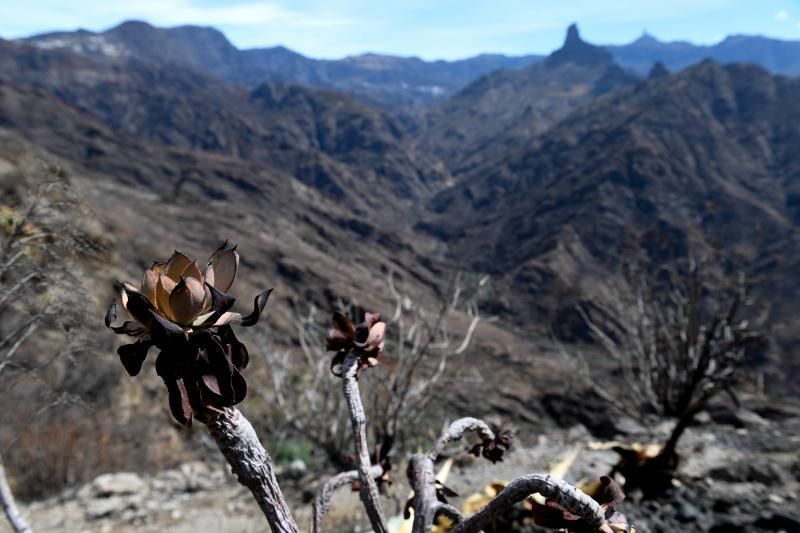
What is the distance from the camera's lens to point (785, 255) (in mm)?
36656

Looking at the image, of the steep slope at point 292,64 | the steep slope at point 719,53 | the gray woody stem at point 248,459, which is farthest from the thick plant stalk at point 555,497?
the steep slope at point 719,53

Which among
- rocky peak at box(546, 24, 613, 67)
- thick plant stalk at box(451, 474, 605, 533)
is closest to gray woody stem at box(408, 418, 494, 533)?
thick plant stalk at box(451, 474, 605, 533)

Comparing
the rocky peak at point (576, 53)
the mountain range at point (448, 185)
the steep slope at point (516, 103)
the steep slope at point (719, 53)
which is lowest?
the mountain range at point (448, 185)

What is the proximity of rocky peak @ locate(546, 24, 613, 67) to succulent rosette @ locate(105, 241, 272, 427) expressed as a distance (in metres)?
138

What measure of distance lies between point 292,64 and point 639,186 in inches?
5323

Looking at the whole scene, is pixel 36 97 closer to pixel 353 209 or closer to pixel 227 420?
pixel 353 209

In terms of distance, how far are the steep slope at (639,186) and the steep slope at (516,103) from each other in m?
21.6

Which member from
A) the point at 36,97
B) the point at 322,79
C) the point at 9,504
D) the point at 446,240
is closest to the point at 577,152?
the point at 446,240

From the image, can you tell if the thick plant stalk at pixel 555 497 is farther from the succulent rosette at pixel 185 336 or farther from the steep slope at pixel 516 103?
the steep slope at pixel 516 103

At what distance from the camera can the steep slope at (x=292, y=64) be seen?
12709 centimetres

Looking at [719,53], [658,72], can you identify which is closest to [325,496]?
[658,72]

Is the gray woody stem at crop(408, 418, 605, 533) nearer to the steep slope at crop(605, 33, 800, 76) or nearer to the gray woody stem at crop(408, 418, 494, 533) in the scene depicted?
the gray woody stem at crop(408, 418, 494, 533)

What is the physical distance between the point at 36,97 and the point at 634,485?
66950 millimetres

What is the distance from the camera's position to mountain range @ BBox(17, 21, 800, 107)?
13188cm
